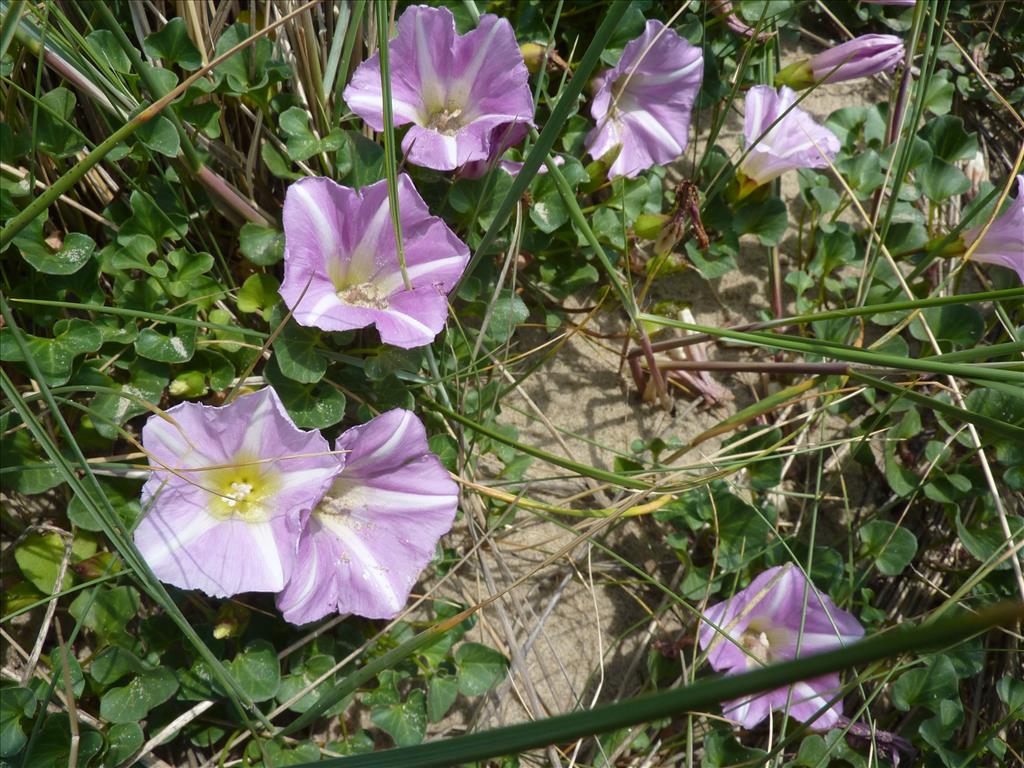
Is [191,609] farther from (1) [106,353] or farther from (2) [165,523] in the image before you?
(1) [106,353]

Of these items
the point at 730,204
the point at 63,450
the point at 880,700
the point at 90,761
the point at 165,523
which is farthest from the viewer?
the point at 730,204

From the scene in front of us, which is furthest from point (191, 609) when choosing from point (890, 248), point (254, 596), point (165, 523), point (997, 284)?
point (997, 284)

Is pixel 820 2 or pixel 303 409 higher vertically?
pixel 820 2

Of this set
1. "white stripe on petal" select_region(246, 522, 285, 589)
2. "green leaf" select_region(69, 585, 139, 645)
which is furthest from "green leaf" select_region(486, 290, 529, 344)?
"green leaf" select_region(69, 585, 139, 645)

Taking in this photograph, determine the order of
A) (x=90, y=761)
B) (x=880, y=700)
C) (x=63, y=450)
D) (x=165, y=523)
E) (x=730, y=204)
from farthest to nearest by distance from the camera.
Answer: (x=730, y=204)
(x=880, y=700)
(x=63, y=450)
(x=90, y=761)
(x=165, y=523)

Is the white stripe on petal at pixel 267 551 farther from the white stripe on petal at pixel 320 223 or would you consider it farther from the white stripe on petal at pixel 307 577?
the white stripe on petal at pixel 320 223

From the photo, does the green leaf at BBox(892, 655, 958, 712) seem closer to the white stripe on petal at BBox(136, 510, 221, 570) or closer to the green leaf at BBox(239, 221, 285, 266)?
the white stripe on petal at BBox(136, 510, 221, 570)

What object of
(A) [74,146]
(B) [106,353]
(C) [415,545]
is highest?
(A) [74,146]
